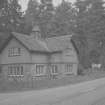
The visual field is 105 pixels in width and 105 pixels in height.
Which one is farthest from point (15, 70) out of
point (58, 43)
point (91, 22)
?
point (91, 22)

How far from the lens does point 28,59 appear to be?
2852cm

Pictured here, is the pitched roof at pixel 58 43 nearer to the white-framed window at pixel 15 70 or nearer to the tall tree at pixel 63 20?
the white-framed window at pixel 15 70

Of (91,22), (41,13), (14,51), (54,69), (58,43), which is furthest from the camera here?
(41,13)

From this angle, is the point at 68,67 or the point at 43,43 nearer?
the point at 43,43

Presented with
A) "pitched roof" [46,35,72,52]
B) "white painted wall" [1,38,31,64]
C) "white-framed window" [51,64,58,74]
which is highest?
"pitched roof" [46,35,72,52]

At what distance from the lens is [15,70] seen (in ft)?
96.4

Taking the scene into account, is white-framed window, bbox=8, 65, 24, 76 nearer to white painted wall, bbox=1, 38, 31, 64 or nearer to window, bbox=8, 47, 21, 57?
white painted wall, bbox=1, 38, 31, 64

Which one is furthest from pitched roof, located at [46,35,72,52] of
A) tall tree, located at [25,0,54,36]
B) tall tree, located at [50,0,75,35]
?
tall tree, located at [25,0,54,36]

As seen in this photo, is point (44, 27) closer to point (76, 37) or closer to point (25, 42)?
point (76, 37)

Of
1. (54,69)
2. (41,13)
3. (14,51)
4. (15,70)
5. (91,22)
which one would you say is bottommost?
(54,69)

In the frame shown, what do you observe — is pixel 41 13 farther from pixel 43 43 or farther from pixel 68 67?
pixel 68 67

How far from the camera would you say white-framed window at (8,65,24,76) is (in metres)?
28.9

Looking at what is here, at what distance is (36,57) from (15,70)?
11.8ft

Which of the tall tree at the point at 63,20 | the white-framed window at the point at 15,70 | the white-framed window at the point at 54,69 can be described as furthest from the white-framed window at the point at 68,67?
the tall tree at the point at 63,20
